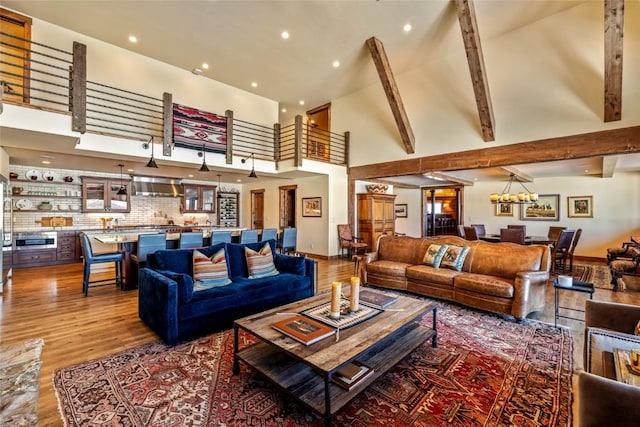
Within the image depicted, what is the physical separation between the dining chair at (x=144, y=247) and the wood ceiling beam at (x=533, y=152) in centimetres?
548

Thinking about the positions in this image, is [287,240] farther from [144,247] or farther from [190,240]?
[144,247]

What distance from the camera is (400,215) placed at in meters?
11.7

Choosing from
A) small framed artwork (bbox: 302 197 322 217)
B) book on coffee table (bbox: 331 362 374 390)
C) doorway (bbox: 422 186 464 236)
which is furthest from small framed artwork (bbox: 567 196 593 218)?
book on coffee table (bbox: 331 362 374 390)

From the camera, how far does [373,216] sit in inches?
329

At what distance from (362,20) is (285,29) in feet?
4.71

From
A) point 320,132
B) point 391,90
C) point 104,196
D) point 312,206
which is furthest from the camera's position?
point 320,132

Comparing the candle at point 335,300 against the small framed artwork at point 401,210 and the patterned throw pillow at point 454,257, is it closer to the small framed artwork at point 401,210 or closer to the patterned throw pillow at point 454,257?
the patterned throw pillow at point 454,257

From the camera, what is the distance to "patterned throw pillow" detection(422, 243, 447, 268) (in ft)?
14.7

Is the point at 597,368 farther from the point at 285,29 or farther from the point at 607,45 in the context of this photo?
the point at 285,29

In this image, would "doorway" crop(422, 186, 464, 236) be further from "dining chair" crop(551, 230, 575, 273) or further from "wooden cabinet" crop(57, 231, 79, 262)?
"wooden cabinet" crop(57, 231, 79, 262)

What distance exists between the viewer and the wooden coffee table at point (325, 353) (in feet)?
5.71

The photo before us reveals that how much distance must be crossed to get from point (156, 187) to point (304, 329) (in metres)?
8.24

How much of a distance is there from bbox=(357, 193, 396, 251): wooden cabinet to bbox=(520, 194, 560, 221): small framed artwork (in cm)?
460

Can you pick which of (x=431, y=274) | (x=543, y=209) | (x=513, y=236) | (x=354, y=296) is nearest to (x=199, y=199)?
(x=431, y=274)
